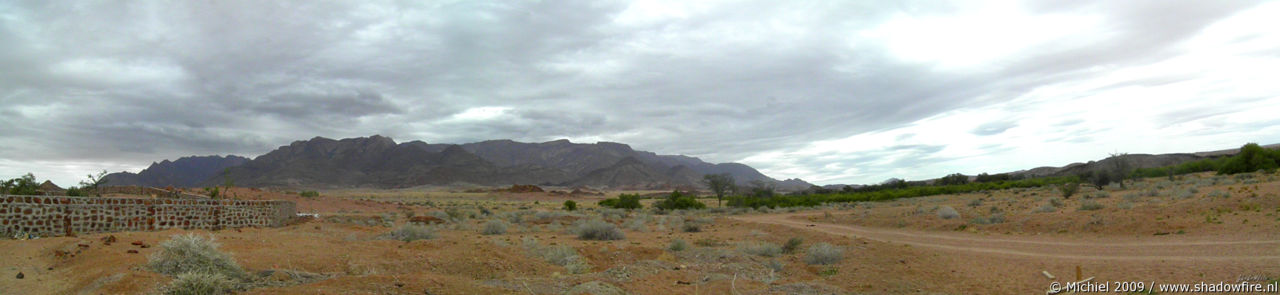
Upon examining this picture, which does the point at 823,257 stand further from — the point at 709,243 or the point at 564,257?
the point at 564,257

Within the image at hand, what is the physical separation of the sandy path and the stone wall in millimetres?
20713

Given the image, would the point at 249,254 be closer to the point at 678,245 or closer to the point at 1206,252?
the point at 678,245

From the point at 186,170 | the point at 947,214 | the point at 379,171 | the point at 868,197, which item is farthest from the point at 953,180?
the point at 186,170

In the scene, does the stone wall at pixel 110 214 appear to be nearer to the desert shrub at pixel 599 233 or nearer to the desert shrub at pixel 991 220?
the desert shrub at pixel 599 233

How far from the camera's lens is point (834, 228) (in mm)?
26594

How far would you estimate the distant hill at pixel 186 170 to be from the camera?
134 metres

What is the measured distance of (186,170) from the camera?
147m

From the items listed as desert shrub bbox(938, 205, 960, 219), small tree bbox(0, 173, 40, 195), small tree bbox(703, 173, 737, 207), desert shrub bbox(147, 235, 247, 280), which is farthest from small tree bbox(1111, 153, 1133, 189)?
small tree bbox(0, 173, 40, 195)

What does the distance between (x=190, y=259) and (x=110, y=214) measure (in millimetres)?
9753

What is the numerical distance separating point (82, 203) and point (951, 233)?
24.1m

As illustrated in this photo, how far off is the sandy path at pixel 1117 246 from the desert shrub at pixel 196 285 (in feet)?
49.9

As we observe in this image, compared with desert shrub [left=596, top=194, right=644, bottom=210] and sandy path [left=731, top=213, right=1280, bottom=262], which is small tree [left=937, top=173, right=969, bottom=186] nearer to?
desert shrub [left=596, top=194, right=644, bottom=210]

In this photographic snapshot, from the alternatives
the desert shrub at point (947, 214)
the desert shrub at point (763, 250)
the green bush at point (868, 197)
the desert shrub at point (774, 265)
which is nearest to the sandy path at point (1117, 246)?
the desert shrub at point (947, 214)

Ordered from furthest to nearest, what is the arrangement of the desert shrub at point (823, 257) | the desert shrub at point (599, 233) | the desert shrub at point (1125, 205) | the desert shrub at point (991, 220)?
the desert shrub at point (991, 220)
the desert shrub at point (1125, 205)
the desert shrub at point (599, 233)
the desert shrub at point (823, 257)
